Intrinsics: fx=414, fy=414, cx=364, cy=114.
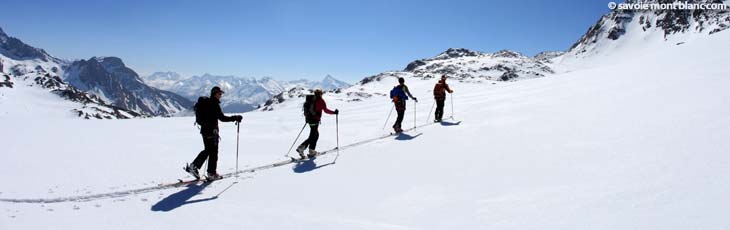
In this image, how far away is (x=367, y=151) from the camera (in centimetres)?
1205

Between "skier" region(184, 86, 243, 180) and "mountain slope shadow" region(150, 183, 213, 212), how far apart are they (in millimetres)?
532

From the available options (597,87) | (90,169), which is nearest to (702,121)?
(597,87)

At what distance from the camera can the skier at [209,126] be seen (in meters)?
9.07

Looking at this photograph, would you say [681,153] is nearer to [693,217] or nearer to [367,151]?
[693,217]

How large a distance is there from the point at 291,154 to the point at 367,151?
2.37 metres

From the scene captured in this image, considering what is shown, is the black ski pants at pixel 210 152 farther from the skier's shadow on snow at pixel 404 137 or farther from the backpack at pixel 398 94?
the backpack at pixel 398 94

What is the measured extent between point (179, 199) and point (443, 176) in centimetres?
515

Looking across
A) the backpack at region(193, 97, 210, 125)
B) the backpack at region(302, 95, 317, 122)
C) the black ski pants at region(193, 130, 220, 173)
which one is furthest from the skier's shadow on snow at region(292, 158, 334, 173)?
the backpack at region(193, 97, 210, 125)

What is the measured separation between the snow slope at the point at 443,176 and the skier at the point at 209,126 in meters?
0.55

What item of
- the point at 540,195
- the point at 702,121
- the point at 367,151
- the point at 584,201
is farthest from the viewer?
the point at 367,151

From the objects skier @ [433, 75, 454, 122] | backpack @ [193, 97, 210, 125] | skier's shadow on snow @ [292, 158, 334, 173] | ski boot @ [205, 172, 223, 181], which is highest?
skier @ [433, 75, 454, 122]

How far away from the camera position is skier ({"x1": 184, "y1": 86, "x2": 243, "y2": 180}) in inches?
357

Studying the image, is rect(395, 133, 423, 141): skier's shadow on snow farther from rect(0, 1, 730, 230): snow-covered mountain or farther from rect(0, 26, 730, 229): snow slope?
rect(0, 26, 730, 229): snow slope

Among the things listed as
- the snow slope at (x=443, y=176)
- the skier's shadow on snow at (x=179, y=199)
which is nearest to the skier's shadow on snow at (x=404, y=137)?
the snow slope at (x=443, y=176)
